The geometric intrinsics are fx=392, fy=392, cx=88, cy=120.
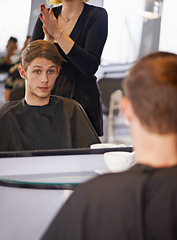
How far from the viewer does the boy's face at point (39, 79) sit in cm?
216

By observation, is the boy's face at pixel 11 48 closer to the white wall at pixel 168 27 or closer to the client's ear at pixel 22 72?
the client's ear at pixel 22 72

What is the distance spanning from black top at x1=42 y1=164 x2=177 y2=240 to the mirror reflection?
1.33m

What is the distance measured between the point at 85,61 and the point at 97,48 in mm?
112

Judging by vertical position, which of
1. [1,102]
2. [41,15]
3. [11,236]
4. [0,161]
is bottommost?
[11,236]

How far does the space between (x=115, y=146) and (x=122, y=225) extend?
1529 millimetres

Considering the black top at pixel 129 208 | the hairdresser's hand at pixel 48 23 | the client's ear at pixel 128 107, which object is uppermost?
the hairdresser's hand at pixel 48 23

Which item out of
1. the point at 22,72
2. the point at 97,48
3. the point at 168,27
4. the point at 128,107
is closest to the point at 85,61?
the point at 97,48

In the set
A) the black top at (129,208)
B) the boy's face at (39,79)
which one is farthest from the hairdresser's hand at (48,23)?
the black top at (129,208)

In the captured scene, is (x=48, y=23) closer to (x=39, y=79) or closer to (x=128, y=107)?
(x=39, y=79)

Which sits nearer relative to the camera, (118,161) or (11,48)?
(118,161)

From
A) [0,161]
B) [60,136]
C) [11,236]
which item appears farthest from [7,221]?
[60,136]

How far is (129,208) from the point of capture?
92 centimetres

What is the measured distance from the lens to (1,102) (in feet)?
7.03

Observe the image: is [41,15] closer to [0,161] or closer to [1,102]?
[1,102]
